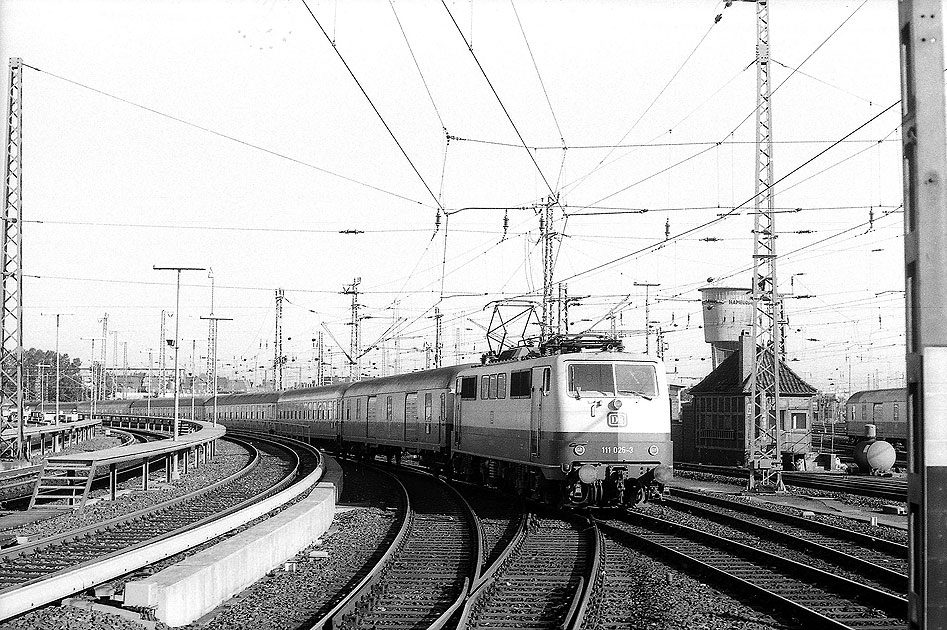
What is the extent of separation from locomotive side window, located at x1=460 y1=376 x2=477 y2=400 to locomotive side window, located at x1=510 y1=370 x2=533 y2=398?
304cm

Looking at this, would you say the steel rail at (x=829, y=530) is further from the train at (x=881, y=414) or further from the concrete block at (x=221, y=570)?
the train at (x=881, y=414)

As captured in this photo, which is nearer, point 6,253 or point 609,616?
point 609,616

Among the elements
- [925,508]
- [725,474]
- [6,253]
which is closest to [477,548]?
[925,508]

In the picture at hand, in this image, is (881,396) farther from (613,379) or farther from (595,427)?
(595,427)

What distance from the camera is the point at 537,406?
61.2 ft

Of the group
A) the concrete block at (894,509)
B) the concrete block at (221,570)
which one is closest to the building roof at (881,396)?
the concrete block at (894,509)

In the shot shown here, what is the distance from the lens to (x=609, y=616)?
33.4ft

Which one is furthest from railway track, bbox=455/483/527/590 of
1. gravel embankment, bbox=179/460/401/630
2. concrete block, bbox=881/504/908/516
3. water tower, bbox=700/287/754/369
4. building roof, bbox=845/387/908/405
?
building roof, bbox=845/387/908/405

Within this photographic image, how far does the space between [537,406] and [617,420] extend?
168 centimetres

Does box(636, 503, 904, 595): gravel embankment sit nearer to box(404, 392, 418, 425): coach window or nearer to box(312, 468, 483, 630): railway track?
box(312, 468, 483, 630): railway track

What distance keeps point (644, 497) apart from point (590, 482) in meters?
2.05

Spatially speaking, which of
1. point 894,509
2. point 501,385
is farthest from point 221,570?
point 894,509

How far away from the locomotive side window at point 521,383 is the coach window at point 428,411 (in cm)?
908

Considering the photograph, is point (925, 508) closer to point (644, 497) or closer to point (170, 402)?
point (644, 497)
